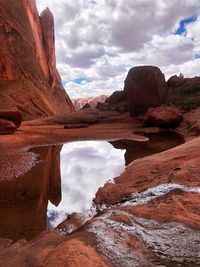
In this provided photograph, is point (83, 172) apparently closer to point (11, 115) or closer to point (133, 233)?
point (133, 233)

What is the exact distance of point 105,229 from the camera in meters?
4.07

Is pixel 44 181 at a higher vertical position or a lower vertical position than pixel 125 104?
lower

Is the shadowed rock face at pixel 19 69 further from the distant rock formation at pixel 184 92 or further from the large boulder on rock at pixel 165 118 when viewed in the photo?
the distant rock formation at pixel 184 92

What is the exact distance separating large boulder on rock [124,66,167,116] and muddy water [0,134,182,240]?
986 cm

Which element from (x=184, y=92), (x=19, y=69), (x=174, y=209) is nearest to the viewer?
(x=174, y=209)

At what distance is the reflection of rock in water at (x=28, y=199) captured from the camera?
5273mm

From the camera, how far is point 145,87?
24.7m

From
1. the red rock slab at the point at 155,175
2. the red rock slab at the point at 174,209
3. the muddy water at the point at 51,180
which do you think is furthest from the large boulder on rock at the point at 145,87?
the red rock slab at the point at 174,209

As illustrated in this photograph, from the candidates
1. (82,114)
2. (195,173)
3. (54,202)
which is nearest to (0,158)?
(54,202)

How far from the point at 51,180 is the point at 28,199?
1896mm

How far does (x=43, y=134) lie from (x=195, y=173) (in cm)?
1264

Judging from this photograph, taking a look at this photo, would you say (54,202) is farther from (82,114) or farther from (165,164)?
(82,114)

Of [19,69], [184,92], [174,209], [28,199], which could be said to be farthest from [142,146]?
[19,69]

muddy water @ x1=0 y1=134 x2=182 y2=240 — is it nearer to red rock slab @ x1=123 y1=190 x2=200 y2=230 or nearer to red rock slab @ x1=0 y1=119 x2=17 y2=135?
red rock slab @ x1=123 y1=190 x2=200 y2=230
